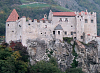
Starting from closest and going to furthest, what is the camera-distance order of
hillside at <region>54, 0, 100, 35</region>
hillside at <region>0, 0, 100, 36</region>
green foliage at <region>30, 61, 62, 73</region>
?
green foliage at <region>30, 61, 62, 73</region>
hillside at <region>0, 0, 100, 36</region>
hillside at <region>54, 0, 100, 35</region>

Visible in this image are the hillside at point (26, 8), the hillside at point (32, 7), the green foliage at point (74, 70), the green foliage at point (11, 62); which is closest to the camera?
the green foliage at point (11, 62)

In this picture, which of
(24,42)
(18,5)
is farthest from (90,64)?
(18,5)

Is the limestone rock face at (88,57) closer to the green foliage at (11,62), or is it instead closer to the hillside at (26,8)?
the green foliage at (11,62)

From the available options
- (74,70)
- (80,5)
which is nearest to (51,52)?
(74,70)

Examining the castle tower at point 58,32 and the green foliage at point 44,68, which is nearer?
the green foliage at point 44,68

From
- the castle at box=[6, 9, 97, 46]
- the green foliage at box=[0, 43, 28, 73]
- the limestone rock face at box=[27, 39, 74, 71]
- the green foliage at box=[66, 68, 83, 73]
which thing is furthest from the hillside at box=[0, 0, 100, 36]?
the green foliage at box=[66, 68, 83, 73]

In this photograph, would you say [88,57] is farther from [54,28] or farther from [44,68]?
[44,68]

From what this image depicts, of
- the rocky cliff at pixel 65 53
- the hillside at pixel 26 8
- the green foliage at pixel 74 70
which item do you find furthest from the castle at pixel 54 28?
the hillside at pixel 26 8

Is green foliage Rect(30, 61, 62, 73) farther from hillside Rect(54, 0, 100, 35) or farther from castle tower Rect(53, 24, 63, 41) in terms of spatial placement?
hillside Rect(54, 0, 100, 35)

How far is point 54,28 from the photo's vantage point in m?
80.0

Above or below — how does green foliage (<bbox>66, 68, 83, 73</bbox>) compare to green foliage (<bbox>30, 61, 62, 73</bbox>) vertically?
below

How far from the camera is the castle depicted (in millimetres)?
78250

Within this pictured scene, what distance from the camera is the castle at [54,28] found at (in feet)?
257

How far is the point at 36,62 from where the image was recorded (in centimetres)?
7612
